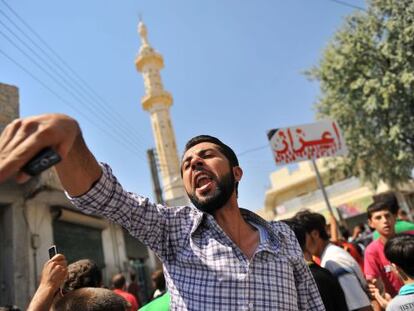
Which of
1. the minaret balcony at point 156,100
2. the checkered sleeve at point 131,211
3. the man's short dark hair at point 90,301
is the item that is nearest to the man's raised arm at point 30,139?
the checkered sleeve at point 131,211

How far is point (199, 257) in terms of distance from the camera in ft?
4.95

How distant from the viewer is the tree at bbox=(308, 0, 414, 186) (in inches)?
477

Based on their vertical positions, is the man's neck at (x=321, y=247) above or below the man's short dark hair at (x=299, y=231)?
below

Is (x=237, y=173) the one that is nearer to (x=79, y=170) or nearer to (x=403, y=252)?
(x=79, y=170)

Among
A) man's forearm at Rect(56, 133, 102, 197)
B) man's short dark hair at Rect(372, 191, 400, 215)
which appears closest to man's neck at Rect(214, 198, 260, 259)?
man's forearm at Rect(56, 133, 102, 197)

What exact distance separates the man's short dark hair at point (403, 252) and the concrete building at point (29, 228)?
8109 mm

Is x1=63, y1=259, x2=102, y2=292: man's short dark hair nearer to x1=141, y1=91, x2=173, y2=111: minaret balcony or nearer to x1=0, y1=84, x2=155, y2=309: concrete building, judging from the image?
x1=0, y1=84, x2=155, y2=309: concrete building

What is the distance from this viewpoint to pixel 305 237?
10.6ft

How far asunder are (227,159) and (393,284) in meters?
2.32

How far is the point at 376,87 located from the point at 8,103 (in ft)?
34.1

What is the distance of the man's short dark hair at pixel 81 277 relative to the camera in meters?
2.67

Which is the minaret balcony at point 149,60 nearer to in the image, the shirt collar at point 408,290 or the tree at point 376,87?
the tree at point 376,87

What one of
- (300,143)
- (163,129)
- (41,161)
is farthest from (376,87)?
(163,129)

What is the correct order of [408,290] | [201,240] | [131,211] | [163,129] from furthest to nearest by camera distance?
[163,129], [408,290], [201,240], [131,211]
